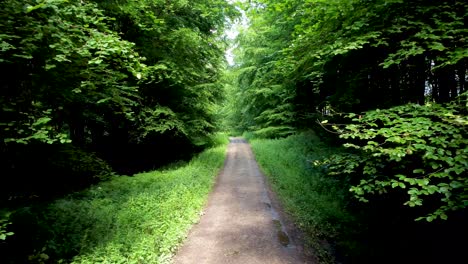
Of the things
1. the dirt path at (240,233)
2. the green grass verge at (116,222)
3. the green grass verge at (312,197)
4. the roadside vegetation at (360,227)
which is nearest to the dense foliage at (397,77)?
the roadside vegetation at (360,227)

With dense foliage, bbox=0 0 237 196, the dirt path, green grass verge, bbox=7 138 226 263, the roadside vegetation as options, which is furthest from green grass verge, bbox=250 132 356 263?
dense foliage, bbox=0 0 237 196

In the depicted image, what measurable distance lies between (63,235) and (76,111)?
15.6 ft

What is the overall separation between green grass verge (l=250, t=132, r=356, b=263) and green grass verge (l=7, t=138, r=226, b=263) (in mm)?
3358

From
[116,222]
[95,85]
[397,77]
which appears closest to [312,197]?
[397,77]

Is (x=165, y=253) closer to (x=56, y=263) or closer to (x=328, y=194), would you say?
(x=56, y=263)

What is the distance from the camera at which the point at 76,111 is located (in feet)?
29.5

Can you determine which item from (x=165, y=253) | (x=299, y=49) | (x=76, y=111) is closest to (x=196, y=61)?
(x=76, y=111)

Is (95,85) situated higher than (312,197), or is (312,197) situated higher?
(95,85)

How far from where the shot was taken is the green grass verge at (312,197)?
278 inches

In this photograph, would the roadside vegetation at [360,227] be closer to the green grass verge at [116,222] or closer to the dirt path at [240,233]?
the dirt path at [240,233]

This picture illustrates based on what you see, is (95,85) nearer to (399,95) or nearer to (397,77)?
(399,95)

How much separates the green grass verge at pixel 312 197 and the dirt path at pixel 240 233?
2.18ft

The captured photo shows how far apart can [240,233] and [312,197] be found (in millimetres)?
3453

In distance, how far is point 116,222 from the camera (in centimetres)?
668
